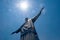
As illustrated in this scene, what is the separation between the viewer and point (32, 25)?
22.2 meters

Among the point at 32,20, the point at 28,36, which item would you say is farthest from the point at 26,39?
the point at 32,20

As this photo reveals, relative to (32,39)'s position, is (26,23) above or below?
above

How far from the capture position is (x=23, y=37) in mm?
22016

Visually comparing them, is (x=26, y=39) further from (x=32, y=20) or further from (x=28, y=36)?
(x=32, y=20)

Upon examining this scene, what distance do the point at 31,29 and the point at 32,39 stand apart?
0.75 meters

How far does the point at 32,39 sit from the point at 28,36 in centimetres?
A: 37

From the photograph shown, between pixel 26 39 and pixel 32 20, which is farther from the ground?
pixel 32 20

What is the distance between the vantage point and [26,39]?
Answer: 2177cm

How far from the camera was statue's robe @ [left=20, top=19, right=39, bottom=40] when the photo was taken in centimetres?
2175

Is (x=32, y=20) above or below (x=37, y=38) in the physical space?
above

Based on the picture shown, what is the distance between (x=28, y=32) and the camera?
21.8 m

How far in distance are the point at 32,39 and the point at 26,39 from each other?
44 cm

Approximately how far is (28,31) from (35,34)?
547mm

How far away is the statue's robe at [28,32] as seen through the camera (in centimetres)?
2175
